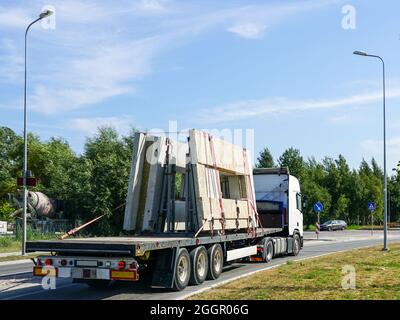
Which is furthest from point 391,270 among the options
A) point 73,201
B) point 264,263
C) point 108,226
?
point 73,201

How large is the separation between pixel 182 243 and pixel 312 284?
2.88 meters

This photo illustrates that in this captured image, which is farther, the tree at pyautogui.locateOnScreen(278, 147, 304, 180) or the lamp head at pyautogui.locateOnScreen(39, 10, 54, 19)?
the tree at pyautogui.locateOnScreen(278, 147, 304, 180)

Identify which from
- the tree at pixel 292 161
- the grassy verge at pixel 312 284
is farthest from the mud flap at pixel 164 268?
the tree at pixel 292 161

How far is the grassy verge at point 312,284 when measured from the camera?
10.2 metres

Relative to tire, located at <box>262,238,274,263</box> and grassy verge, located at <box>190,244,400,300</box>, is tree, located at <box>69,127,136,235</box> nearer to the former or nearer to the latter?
tire, located at <box>262,238,274,263</box>

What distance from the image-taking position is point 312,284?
1170cm

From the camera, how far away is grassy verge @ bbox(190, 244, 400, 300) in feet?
33.5

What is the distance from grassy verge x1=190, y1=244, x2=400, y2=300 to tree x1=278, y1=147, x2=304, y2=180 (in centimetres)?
4386

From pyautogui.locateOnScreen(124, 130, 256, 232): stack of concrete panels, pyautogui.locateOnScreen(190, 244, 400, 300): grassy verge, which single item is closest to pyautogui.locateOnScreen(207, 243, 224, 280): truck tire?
pyautogui.locateOnScreen(124, 130, 256, 232): stack of concrete panels

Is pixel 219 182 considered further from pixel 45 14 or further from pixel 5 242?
pixel 5 242

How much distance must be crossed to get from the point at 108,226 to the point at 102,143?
7101 mm

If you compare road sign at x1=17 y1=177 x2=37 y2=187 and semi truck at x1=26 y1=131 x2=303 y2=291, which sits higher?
road sign at x1=17 y1=177 x2=37 y2=187

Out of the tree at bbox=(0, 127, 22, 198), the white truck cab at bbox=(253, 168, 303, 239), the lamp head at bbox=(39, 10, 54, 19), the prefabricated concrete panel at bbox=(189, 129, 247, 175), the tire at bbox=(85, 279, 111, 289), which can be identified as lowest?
the tire at bbox=(85, 279, 111, 289)

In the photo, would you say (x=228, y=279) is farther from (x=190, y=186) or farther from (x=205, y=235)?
(x=190, y=186)
